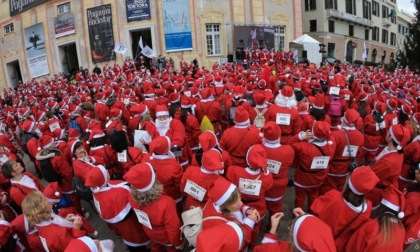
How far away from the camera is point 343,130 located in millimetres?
4723

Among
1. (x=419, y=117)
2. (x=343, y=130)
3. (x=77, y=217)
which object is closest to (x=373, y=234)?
(x=343, y=130)

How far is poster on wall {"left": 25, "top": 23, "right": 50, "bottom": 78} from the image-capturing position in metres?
29.7

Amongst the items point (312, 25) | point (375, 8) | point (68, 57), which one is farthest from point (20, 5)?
point (375, 8)

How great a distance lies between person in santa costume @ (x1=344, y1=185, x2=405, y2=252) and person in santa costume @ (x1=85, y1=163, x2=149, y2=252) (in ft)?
7.45

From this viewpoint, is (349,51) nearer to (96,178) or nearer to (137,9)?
(137,9)

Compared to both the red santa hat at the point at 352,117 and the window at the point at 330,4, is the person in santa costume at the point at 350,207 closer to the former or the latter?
the red santa hat at the point at 352,117

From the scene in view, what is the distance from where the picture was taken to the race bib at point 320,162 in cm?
411

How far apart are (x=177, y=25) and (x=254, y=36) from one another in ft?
21.6

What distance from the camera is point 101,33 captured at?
85.9 feet

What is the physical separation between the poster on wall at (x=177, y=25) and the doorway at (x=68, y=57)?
10.0 metres

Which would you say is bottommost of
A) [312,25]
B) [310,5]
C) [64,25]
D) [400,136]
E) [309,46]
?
[400,136]

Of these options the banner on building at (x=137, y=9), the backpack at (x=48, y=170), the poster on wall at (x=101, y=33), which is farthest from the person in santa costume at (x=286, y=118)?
the poster on wall at (x=101, y=33)

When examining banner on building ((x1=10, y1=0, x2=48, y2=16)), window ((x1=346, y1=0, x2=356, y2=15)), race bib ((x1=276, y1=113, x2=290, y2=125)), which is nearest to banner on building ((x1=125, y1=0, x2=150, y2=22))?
banner on building ((x1=10, y1=0, x2=48, y2=16))

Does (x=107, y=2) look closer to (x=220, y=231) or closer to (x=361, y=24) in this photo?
(x=220, y=231)
